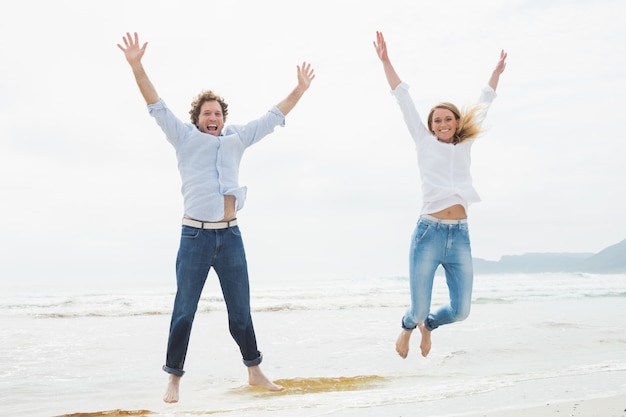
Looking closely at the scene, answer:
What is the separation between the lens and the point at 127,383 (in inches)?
301

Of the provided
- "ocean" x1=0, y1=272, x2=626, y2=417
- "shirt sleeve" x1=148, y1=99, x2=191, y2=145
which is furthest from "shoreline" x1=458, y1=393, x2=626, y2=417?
"shirt sleeve" x1=148, y1=99, x2=191, y2=145

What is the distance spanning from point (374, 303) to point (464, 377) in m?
14.1

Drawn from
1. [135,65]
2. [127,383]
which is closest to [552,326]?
[127,383]

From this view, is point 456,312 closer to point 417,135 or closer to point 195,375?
point 417,135

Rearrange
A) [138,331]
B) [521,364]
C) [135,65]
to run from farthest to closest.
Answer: [138,331]
[521,364]
[135,65]

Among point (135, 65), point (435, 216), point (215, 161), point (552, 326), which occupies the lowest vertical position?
point (552, 326)

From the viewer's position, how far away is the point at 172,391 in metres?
5.11

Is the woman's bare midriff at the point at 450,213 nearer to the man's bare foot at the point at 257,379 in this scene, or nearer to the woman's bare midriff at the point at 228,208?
the woman's bare midriff at the point at 228,208

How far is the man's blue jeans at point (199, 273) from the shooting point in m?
4.98

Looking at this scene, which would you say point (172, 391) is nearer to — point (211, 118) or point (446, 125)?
point (211, 118)

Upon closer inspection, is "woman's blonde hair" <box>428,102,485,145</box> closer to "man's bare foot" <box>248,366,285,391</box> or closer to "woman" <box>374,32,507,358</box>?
"woman" <box>374,32,507,358</box>

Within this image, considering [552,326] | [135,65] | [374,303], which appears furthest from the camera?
[374,303]

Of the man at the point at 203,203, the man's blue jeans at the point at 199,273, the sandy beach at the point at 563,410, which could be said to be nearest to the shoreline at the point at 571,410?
the sandy beach at the point at 563,410

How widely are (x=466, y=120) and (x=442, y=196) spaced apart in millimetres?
724
